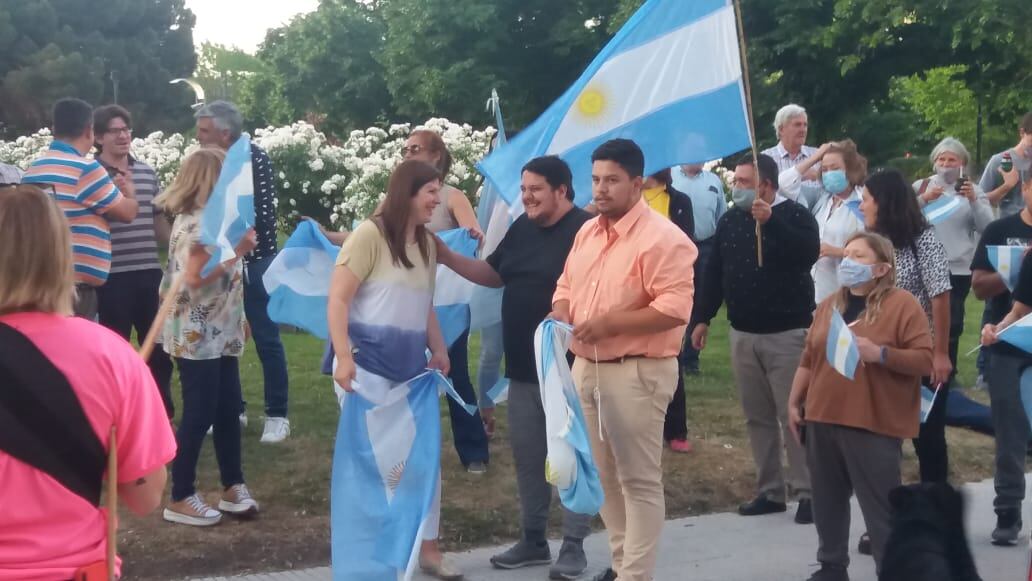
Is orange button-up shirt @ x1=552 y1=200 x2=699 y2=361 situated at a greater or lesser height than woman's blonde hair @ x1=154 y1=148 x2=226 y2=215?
lesser

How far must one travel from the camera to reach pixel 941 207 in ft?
28.4

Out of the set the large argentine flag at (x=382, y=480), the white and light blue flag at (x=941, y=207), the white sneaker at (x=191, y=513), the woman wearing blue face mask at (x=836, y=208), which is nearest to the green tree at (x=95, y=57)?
the white and light blue flag at (x=941, y=207)

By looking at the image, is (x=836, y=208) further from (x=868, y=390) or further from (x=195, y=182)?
(x=195, y=182)

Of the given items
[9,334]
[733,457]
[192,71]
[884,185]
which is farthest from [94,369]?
[192,71]

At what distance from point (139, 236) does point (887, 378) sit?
4.32 meters

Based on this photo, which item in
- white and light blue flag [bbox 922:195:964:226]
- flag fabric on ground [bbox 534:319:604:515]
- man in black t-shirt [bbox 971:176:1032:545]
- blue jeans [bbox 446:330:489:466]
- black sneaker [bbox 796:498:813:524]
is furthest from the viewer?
white and light blue flag [bbox 922:195:964:226]

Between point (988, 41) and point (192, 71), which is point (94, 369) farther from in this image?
point (192, 71)

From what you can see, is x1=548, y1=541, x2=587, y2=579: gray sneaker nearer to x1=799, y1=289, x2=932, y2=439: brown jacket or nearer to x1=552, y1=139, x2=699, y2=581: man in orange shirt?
x1=552, y1=139, x2=699, y2=581: man in orange shirt

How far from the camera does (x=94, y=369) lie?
9.65ft

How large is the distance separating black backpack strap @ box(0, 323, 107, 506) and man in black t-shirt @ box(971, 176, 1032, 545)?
5.04 m

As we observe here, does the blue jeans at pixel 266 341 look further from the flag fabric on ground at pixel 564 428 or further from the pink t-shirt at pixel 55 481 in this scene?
the pink t-shirt at pixel 55 481

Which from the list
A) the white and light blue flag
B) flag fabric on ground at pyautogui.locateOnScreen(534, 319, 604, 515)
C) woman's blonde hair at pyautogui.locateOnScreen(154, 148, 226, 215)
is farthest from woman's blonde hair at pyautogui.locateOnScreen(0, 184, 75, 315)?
the white and light blue flag

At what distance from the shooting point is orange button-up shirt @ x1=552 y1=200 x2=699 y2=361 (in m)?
5.26

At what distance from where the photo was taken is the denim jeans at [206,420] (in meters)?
6.49
